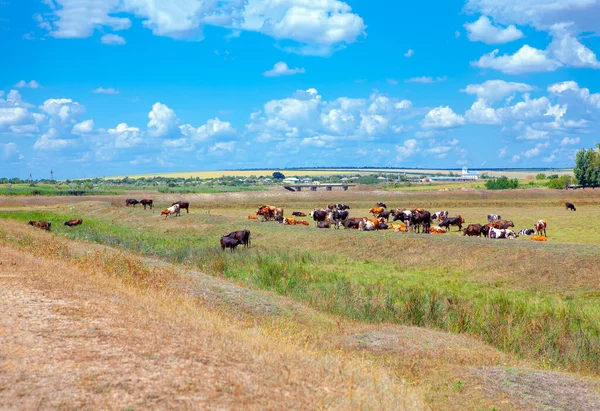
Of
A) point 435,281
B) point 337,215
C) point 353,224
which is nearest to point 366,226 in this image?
point 353,224

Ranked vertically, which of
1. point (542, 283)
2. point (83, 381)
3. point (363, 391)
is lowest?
point (542, 283)

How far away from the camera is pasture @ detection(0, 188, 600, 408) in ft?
49.0

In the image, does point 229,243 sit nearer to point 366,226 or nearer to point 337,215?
point 366,226

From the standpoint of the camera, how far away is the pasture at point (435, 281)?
14.9m

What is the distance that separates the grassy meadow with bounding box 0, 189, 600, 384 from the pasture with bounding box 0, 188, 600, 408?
52 mm

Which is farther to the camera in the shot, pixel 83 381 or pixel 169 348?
pixel 169 348

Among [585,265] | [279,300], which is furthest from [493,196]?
[279,300]

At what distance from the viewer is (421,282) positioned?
25.8 m

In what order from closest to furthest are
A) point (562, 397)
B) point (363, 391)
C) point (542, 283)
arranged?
point (363, 391) < point (562, 397) < point (542, 283)

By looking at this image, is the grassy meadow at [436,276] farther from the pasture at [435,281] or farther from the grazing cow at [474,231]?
the grazing cow at [474,231]

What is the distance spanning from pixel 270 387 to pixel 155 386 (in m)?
1.54

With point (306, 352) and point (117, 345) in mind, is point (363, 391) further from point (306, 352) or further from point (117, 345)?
point (117, 345)

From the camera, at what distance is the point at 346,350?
1354cm

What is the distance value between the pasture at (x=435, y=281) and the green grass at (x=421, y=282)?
0.16ft
